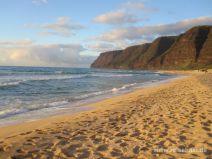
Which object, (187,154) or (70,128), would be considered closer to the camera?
(187,154)

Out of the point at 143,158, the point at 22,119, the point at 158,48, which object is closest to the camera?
the point at 143,158

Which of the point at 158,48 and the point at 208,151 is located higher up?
the point at 158,48

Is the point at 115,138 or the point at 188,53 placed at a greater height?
the point at 188,53

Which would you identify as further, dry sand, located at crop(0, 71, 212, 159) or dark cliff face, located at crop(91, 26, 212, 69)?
dark cliff face, located at crop(91, 26, 212, 69)

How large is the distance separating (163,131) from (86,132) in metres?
2.13

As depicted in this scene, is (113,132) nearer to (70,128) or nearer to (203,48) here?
(70,128)

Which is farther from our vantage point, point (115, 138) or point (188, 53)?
point (188, 53)

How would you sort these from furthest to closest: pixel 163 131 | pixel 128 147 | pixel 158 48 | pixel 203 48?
1. pixel 158 48
2. pixel 203 48
3. pixel 163 131
4. pixel 128 147

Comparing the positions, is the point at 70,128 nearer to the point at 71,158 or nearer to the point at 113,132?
the point at 113,132

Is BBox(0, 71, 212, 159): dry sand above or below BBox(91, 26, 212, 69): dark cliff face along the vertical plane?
below

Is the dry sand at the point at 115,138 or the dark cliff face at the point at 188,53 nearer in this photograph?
the dry sand at the point at 115,138

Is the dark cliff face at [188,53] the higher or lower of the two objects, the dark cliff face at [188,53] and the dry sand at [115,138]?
the higher

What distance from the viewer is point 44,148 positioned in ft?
18.8

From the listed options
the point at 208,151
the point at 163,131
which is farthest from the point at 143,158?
the point at 163,131
